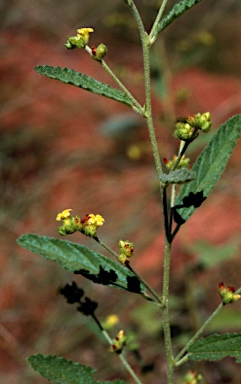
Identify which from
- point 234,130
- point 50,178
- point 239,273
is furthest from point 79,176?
point 234,130

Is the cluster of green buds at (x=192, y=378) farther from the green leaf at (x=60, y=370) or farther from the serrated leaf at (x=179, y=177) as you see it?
the serrated leaf at (x=179, y=177)

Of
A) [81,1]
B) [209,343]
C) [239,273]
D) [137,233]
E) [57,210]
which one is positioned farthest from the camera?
[81,1]

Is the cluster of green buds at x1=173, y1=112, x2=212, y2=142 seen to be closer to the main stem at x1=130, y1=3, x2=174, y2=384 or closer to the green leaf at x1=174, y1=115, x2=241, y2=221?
the main stem at x1=130, y1=3, x2=174, y2=384

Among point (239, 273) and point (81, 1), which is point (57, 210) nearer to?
point (239, 273)

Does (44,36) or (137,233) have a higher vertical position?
(44,36)

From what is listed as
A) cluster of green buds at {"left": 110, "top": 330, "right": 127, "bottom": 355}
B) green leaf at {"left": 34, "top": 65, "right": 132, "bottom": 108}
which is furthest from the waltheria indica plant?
cluster of green buds at {"left": 110, "top": 330, "right": 127, "bottom": 355}

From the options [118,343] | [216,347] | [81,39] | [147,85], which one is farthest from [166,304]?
[81,39]
